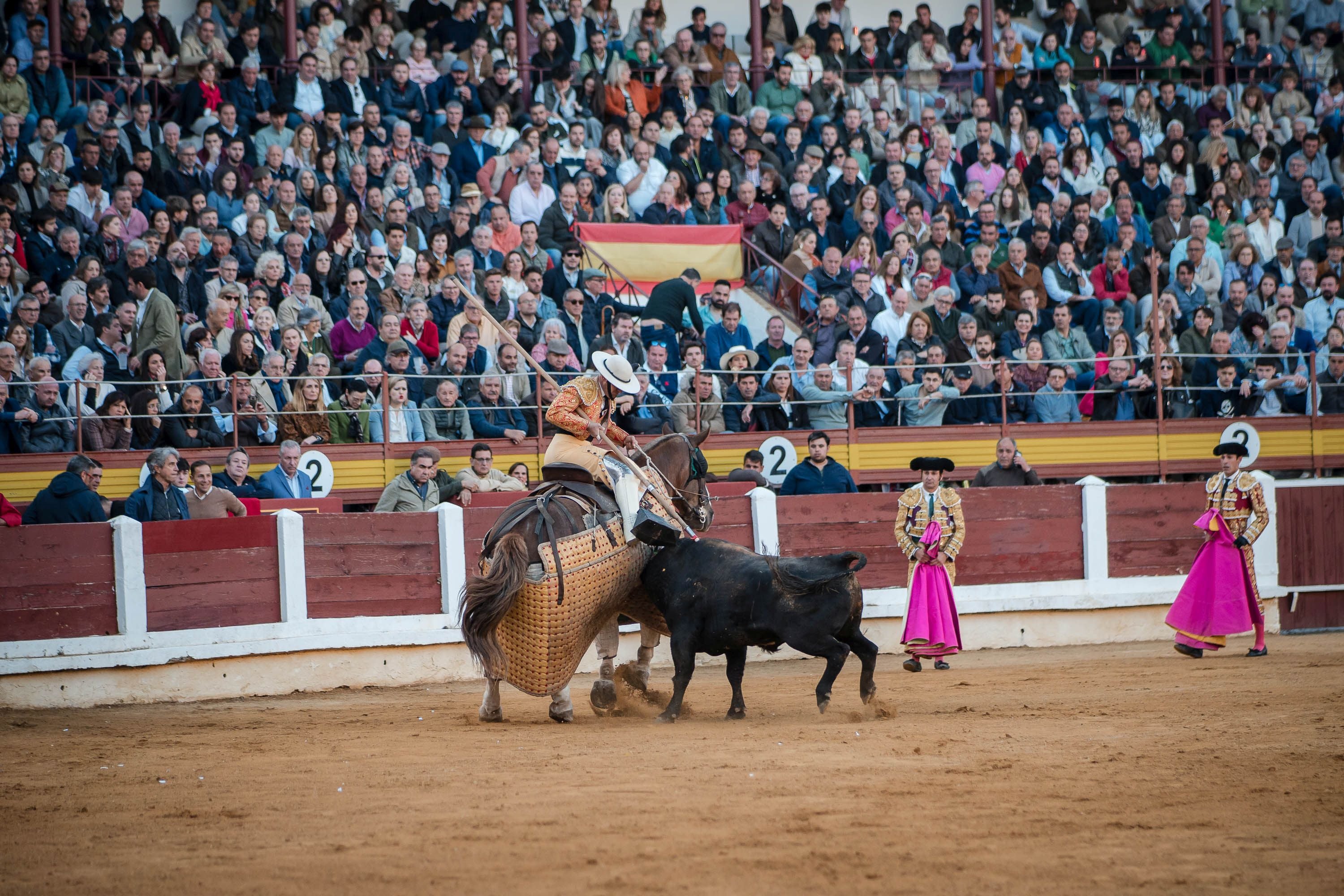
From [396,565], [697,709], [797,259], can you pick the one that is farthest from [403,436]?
[797,259]

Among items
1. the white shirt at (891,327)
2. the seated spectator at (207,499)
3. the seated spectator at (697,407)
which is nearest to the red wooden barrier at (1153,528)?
the white shirt at (891,327)

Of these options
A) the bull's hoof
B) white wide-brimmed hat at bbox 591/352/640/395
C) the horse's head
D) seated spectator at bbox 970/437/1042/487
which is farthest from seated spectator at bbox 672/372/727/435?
the bull's hoof

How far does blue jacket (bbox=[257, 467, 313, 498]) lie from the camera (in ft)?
32.3

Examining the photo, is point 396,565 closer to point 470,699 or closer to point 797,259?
point 470,699

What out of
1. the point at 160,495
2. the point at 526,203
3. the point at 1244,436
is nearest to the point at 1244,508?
the point at 1244,436

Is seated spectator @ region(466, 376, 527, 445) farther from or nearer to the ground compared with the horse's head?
farther from the ground

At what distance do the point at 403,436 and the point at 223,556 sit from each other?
2.13m

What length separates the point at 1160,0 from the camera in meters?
19.3

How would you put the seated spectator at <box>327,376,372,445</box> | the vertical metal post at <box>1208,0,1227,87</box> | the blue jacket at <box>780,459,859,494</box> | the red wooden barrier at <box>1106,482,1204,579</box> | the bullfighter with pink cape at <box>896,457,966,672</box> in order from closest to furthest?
1. the bullfighter with pink cape at <box>896,457,966,672</box>
2. the seated spectator at <box>327,376,372,445</box>
3. the blue jacket at <box>780,459,859,494</box>
4. the red wooden barrier at <box>1106,482,1204,579</box>
5. the vertical metal post at <box>1208,0,1227,87</box>

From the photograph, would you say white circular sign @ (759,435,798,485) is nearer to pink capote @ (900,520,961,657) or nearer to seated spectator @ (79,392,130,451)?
pink capote @ (900,520,961,657)

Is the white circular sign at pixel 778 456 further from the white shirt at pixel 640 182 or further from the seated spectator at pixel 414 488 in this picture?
the white shirt at pixel 640 182

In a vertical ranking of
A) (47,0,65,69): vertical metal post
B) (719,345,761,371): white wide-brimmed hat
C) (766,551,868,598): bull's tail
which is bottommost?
(766,551,868,598): bull's tail

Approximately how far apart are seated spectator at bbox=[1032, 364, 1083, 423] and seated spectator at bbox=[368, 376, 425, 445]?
5416 mm

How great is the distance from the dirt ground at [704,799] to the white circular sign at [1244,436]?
17.9ft
